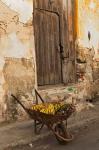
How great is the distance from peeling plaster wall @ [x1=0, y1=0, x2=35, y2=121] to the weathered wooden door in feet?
2.14

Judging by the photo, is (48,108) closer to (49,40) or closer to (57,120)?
(57,120)

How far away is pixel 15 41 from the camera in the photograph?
810 centimetres

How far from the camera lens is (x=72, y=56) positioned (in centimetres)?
1012

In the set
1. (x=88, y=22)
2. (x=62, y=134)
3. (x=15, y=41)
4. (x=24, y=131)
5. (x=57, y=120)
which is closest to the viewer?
(x=57, y=120)

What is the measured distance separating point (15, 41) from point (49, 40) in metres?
1.50

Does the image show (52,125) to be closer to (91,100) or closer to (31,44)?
(31,44)

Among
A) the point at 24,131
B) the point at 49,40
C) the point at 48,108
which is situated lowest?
the point at 24,131

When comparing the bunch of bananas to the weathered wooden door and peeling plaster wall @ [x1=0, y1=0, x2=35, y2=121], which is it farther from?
the weathered wooden door

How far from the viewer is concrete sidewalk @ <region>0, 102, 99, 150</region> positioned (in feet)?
21.9

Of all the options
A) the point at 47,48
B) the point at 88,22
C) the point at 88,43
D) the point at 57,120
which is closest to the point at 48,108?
the point at 57,120

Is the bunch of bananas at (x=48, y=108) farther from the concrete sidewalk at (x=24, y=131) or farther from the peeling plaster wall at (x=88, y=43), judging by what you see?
the peeling plaster wall at (x=88, y=43)

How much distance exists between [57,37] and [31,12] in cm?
142

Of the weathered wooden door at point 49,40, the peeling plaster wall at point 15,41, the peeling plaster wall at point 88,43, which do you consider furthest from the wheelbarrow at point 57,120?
the peeling plaster wall at point 88,43

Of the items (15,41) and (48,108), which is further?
(15,41)
